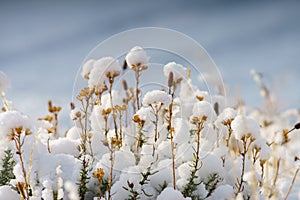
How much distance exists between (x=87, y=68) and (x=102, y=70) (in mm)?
241

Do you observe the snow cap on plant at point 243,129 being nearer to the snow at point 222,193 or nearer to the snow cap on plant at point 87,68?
the snow at point 222,193

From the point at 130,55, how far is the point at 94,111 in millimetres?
358

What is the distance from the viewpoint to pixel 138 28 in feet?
6.68

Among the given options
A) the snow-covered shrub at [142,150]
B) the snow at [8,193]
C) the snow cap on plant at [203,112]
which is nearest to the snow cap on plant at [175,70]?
the snow-covered shrub at [142,150]

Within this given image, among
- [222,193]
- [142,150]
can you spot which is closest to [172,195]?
[222,193]

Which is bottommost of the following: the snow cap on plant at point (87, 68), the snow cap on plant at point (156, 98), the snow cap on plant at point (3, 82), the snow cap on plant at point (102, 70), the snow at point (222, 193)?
the snow at point (222, 193)

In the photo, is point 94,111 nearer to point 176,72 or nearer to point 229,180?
point 176,72

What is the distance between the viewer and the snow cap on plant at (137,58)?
1.93 metres

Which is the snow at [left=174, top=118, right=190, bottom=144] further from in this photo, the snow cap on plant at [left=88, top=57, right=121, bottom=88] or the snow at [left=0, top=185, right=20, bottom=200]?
the snow at [left=0, top=185, right=20, bottom=200]

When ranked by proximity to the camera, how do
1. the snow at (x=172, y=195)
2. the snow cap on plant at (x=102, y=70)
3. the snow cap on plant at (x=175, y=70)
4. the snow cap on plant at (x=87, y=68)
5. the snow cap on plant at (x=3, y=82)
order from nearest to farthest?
the snow at (x=172, y=195) → the snow cap on plant at (x=3, y=82) → the snow cap on plant at (x=102, y=70) → the snow cap on plant at (x=175, y=70) → the snow cap on plant at (x=87, y=68)

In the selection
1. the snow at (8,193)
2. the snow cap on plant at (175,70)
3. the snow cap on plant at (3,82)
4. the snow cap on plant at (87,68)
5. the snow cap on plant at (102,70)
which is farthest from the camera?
the snow cap on plant at (87,68)

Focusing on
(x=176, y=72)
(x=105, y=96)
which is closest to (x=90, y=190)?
(x=105, y=96)

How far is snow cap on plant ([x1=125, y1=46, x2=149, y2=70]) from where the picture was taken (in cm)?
193

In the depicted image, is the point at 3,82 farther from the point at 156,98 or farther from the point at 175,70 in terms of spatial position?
the point at 175,70
